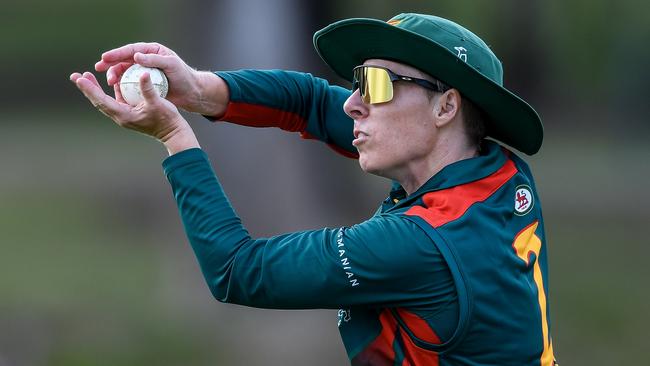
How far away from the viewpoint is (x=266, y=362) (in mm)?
6746

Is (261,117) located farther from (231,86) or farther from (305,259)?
(305,259)

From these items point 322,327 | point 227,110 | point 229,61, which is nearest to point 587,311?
point 322,327

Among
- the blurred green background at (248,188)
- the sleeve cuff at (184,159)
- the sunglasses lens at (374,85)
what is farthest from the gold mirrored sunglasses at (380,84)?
the blurred green background at (248,188)

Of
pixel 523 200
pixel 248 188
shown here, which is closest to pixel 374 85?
pixel 523 200

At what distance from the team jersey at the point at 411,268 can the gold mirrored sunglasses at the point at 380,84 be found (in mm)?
233

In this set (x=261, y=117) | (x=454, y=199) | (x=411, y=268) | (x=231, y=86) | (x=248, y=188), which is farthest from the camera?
(x=248, y=188)

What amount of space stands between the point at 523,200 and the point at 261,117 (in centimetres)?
92

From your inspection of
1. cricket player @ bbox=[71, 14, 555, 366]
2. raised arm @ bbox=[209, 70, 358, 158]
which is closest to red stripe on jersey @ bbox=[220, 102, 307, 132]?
raised arm @ bbox=[209, 70, 358, 158]

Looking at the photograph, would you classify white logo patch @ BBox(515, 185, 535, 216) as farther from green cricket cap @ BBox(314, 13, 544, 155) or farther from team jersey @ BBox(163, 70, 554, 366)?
green cricket cap @ BBox(314, 13, 544, 155)

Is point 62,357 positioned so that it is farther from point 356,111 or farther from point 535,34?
point 535,34

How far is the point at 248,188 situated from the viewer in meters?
8.30

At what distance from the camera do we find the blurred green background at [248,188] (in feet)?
23.6

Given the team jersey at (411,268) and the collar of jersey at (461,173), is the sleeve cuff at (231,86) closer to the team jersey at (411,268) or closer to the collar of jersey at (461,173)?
the team jersey at (411,268)

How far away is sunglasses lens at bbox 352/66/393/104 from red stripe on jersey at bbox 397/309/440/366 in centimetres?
55
